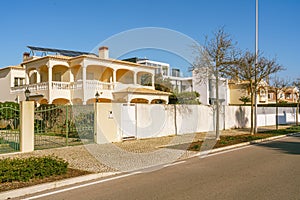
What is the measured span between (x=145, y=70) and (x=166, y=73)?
9256 millimetres

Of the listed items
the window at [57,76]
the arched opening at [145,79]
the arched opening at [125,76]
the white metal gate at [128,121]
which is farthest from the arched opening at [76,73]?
the white metal gate at [128,121]

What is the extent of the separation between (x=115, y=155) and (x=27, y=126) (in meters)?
3.73

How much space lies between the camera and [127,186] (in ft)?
22.4

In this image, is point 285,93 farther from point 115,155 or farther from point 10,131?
point 10,131

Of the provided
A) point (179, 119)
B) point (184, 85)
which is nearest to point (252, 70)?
point (179, 119)

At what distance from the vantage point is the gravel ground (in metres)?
9.27

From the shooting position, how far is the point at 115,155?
11.3 m

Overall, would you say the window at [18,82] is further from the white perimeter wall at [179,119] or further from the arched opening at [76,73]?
the white perimeter wall at [179,119]

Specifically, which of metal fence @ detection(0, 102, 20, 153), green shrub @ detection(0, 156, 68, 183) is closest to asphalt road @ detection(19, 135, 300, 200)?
green shrub @ detection(0, 156, 68, 183)

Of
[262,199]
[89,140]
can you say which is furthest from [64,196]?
[89,140]

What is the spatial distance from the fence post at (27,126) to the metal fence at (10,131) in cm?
26

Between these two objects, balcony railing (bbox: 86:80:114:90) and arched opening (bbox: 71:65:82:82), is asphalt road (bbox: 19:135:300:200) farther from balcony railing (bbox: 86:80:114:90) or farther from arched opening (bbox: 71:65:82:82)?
arched opening (bbox: 71:65:82:82)

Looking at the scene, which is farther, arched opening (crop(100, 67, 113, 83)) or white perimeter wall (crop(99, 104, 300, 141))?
arched opening (crop(100, 67, 113, 83))

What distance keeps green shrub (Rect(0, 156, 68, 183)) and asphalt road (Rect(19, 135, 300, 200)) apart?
93 cm
